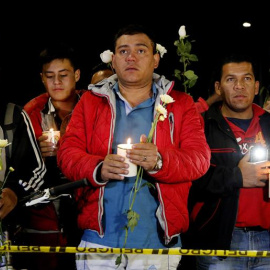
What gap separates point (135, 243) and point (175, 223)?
0.31 m

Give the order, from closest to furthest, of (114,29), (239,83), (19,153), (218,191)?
(19,153) < (218,191) < (239,83) < (114,29)

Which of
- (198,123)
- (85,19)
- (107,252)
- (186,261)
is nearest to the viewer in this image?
(107,252)

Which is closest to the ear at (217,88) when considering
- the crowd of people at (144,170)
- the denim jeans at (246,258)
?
the crowd of people at (144,170)

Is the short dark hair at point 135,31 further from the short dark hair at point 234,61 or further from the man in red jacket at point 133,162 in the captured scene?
the short dark hair at point 234,61

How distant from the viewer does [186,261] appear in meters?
4.73

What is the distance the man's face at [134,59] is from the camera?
343cm

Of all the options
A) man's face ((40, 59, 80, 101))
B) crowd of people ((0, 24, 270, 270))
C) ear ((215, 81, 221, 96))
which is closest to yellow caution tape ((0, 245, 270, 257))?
crowd of people ((0, 24, 270, 270))

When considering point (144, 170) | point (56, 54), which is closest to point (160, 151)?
point (144, 170)

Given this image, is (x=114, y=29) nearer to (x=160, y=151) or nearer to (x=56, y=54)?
(x=56, y=54)

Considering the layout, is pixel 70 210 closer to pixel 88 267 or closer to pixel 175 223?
→ pixel 88 267

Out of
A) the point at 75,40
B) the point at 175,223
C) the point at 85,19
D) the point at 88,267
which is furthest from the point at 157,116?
the point at 75,40

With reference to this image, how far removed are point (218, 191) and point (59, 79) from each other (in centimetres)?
190

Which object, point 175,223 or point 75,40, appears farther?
point 75,40

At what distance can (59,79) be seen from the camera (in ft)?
14.6
